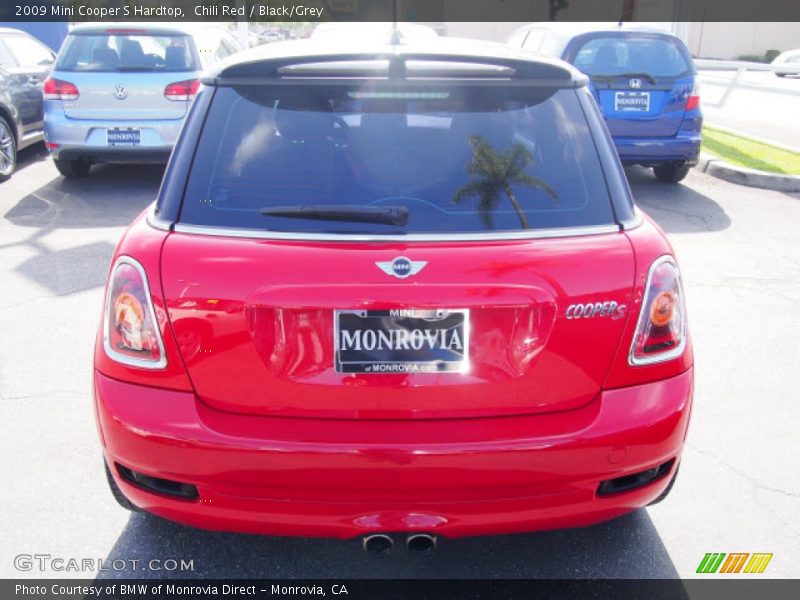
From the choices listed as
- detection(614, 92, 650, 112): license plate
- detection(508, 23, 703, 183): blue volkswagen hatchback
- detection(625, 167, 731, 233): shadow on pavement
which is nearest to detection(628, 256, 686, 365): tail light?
detection(625, 167, 731, 233): shadow on pavement

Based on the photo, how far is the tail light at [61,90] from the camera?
811 centimetres

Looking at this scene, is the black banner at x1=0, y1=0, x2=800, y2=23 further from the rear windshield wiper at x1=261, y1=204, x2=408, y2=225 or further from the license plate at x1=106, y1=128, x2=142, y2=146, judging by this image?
the rear windshield wiper at x1=261, y1=204, x2=408, y2=225

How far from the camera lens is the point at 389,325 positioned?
2146mm

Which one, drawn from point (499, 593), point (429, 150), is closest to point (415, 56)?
point (429, 150)

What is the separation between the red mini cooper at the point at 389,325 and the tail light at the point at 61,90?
6.49m

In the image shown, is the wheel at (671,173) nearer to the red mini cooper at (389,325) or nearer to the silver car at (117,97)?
the silver car at (117,97)

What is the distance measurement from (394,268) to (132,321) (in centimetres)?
80

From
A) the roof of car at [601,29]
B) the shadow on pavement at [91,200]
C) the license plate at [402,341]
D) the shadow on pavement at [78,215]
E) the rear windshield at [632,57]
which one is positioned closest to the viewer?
the license plate at [402,341]

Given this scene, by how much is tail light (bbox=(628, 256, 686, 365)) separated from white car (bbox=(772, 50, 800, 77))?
27.8 meters

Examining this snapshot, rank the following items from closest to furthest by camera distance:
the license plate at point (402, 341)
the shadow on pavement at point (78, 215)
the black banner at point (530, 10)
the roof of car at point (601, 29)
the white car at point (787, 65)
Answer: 1. the license plate at point (402, 341)
2. the shadow on pavement at point (78, 215)
3. the roof of car at point (601, 29)
4. the white car at point (787, 65)
5. the black banner at point (530, 10)

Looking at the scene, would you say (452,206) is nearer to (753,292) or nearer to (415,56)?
(415,56)

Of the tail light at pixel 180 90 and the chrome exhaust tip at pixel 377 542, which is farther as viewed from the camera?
the tail light at pixel 180 90

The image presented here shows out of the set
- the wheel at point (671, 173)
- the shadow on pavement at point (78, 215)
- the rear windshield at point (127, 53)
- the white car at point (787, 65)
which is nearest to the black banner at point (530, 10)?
the white car at point (787, 65)

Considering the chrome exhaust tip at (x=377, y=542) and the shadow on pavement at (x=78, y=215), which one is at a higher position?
the chrome exhaust tip at (x=377, y=542)
